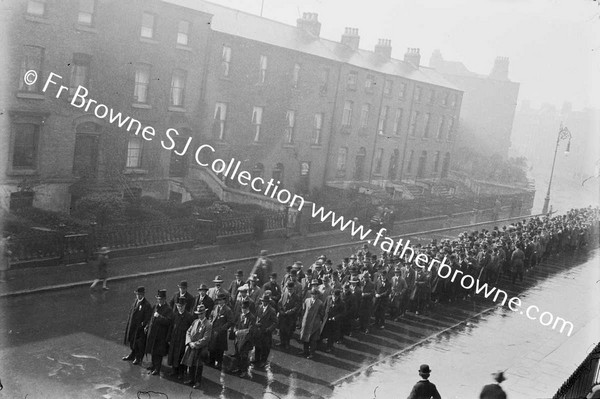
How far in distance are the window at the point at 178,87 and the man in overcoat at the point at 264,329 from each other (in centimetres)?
775

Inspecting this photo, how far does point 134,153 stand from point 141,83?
74.5 inches

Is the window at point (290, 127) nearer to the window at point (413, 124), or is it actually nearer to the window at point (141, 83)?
the window at point (141, 83)

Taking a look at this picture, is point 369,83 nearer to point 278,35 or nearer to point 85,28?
point 278,35

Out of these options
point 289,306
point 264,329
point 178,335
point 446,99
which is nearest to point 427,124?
point 446,99

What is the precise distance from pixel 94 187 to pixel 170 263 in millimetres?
3099

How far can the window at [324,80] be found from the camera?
17.9 metres

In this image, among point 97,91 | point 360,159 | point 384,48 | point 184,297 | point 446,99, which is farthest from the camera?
point 446,99

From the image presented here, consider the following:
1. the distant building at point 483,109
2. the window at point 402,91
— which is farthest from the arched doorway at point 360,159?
the distant building at point 483,109

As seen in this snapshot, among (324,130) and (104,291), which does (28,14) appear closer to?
(104,291)

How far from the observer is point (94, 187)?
46.9ft

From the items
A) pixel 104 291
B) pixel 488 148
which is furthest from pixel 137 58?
pixel 488 148

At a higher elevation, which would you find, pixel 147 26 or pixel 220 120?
pixel 147 26

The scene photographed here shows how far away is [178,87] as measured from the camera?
16.3m

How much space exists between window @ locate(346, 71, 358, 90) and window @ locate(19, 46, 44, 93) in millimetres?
9545
